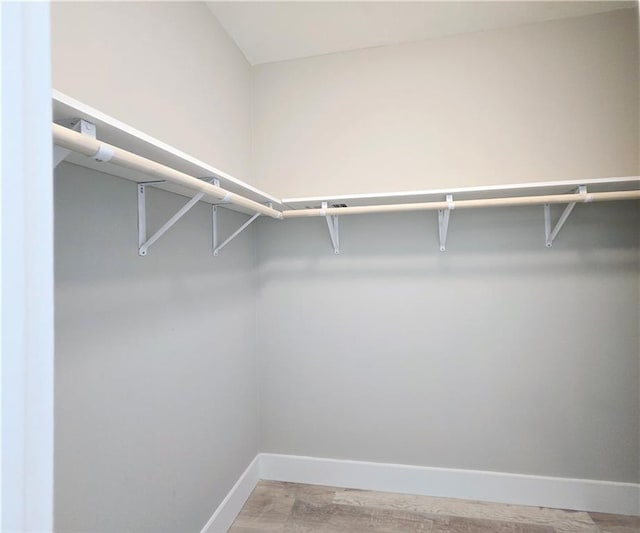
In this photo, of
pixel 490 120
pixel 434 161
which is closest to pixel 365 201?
pixel 434 161

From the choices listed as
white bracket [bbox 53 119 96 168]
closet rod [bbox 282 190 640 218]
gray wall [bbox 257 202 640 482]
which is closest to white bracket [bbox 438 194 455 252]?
gray wall [bbox 257 202 640 482]

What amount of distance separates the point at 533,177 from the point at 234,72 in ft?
5.23

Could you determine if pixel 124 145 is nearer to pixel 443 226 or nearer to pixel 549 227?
pixel 443 226

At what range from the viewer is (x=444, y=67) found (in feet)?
6.20

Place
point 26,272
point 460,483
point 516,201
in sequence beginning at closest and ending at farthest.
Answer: point 26,272, point 516,201, point 460,483

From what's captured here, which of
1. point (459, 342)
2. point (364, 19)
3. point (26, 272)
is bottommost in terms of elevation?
point (459, 342)

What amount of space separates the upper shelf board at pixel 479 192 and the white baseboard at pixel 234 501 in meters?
1.40

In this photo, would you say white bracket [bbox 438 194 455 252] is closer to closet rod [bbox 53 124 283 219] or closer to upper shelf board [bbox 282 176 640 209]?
upper shelf board [bbox 282 176 640 209]

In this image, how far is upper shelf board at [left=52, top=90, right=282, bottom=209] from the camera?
69cm

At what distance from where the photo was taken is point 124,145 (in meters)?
0.89

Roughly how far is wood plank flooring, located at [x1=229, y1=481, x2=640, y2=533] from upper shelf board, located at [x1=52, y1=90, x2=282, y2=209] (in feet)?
5.10

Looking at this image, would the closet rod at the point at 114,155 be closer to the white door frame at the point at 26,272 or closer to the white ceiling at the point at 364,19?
the white door frame at the point at 26,272

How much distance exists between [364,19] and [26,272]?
190cm

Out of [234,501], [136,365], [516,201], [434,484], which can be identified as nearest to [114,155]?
[136,365]
